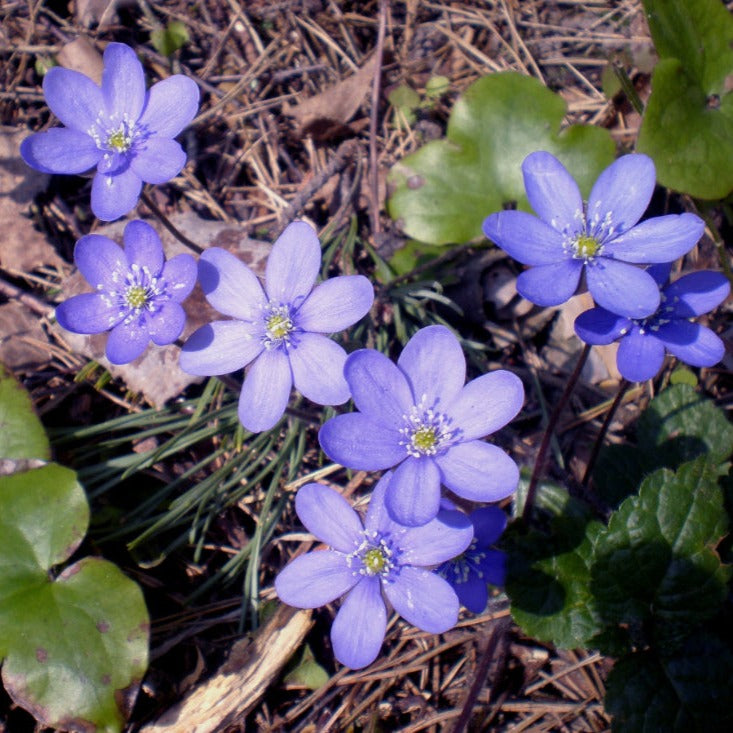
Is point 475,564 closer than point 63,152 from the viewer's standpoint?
Yes

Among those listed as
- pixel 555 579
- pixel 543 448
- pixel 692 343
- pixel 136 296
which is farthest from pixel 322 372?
pixel 692 343

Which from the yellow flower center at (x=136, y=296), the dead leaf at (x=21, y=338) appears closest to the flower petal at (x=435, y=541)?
the yellow flower center at (x=136, y=296)

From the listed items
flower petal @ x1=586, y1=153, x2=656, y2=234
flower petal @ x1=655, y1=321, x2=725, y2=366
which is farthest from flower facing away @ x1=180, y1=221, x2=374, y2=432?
flower petal @ x1=655, y1=321, x2=725, y2=366

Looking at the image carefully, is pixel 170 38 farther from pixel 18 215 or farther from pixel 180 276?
pixel 180 276

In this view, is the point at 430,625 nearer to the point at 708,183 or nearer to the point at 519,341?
the point at 519,341

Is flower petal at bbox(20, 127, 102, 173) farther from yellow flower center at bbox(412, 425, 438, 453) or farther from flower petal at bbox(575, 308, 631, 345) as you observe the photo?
flower petal at bbox(575, 308, 631, 345)

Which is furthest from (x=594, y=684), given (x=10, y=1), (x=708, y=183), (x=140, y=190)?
(x=10, y=1)
